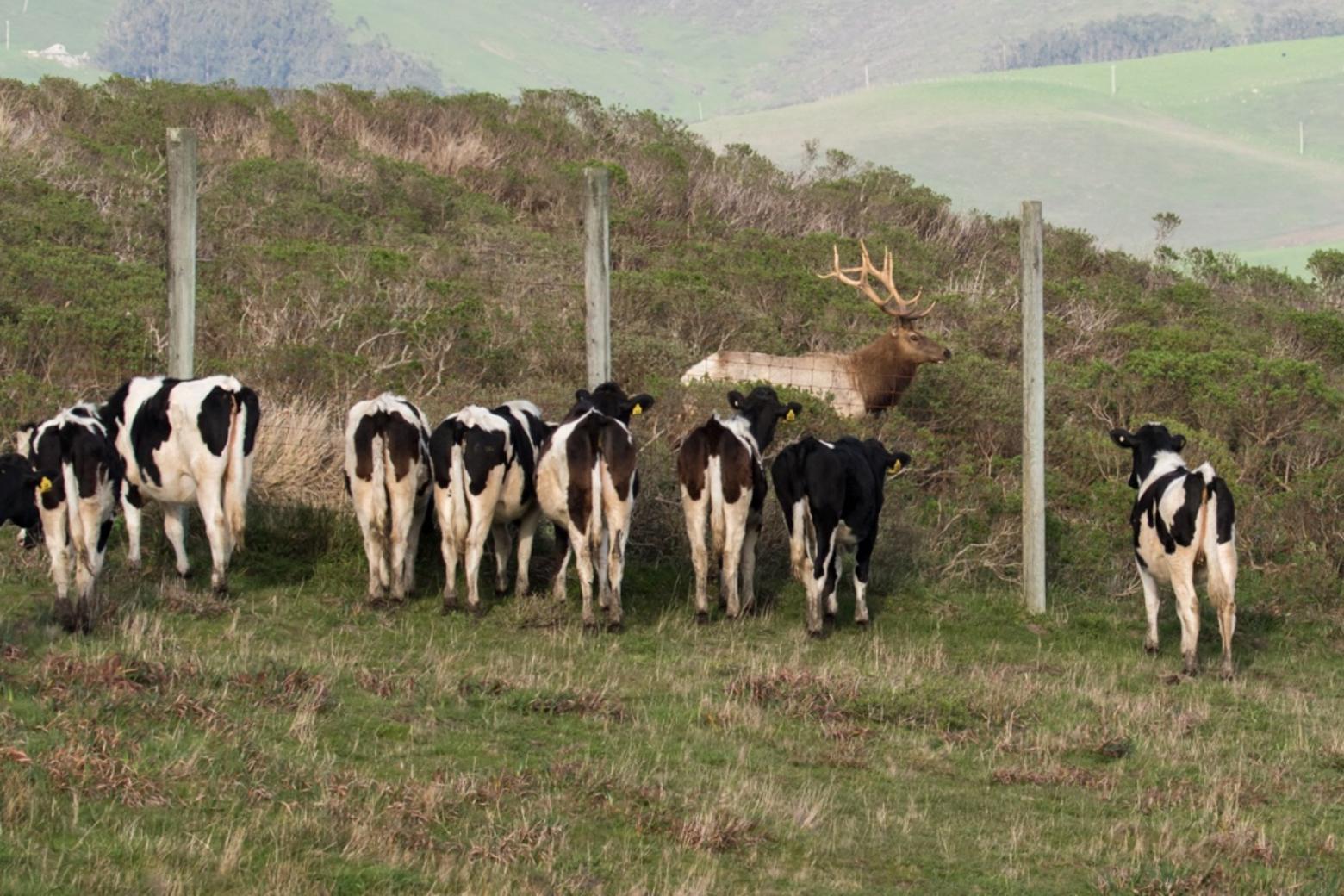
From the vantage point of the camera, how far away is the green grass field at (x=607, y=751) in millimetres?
7504

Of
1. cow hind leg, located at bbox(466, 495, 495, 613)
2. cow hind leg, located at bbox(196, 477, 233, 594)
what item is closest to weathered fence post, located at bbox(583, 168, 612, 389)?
cow hind leg, located at bbox(466, 495, 495, 613)

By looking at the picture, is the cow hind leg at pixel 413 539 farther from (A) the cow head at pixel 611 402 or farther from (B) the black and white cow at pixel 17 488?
(B) the black and white cow at pixel 17 488

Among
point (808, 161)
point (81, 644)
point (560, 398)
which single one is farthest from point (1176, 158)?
point (81, 644)

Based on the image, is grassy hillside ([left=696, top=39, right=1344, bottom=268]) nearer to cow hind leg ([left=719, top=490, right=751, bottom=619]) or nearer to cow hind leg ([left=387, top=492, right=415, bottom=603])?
cow hind leg ([left=719, top=490, right=751, bottom=619])

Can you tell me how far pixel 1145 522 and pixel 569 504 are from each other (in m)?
4.21

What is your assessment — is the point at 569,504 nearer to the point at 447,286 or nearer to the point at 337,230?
the point at 447,286

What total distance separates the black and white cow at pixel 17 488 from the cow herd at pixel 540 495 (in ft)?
2.71

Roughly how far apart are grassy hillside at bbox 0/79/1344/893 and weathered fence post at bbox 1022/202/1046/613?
1.17 ft

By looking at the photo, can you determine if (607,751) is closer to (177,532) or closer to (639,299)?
(177,532)

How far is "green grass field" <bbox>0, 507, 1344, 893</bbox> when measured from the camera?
24.6ft

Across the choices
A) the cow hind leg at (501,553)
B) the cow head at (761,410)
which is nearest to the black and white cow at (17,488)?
the cow hind leg at (501,553)

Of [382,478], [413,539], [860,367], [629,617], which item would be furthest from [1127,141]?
[382,478]

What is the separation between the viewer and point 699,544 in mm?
13250

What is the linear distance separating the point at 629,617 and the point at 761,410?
229 centimetres
